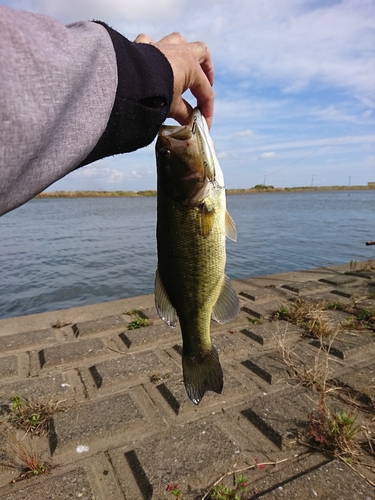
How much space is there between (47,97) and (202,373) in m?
1.73

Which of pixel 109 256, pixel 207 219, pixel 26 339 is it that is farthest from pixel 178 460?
pixel 109 256

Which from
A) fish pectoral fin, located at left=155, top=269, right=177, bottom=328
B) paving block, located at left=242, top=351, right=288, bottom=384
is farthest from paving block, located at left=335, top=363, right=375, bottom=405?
fish pectoral fin, located at left=155, top=269, right=177, bottom=328

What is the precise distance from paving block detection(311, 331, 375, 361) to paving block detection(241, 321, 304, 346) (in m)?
0.38

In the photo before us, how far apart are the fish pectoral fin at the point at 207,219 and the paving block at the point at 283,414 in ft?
6.74

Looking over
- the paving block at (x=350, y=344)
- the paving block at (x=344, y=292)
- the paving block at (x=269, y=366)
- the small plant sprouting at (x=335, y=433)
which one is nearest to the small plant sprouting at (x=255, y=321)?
the paving block at (x=350, y=344)

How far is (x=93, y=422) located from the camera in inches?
131

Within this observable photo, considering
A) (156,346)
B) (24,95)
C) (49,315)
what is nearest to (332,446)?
(156,346)

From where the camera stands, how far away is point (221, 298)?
7.67 feet

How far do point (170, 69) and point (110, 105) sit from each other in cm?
45

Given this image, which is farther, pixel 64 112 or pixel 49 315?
pixel 49 315

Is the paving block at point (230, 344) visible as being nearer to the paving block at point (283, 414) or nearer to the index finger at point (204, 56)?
the paving block at point (283, 414)

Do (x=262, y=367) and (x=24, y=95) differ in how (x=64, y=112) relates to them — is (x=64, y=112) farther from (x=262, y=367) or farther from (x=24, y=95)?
(x=262, y=367)

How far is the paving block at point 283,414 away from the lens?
3.11 metres

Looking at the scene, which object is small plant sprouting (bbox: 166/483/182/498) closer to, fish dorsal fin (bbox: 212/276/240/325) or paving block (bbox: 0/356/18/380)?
fish dorsal fin (bbox: 212/276/240/325)
